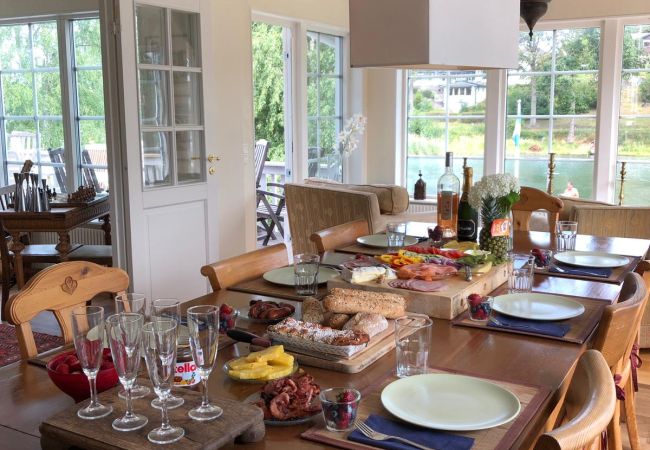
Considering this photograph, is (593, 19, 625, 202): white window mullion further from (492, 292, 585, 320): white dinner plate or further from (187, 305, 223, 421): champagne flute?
(187, 305, 223, 421): champagne flute

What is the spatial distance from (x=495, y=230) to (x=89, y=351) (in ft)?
5.31

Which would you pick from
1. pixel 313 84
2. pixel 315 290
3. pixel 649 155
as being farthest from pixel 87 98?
pixel 649 155

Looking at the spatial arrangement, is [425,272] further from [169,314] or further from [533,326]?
[169,314]

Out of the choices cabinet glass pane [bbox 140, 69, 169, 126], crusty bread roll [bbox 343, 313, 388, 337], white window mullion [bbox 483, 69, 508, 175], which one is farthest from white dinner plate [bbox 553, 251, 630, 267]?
white window mullion [bbox 483, 69, 508, 175]

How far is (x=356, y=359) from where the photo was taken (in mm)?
1558

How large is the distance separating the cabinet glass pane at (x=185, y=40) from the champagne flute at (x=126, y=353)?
344 centimetres

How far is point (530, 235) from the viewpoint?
3.26 m

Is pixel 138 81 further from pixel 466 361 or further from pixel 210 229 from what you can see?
pixel 466 361

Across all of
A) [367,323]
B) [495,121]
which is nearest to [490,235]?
[367,323]

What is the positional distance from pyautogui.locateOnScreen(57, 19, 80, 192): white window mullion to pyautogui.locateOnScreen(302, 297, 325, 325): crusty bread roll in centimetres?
482

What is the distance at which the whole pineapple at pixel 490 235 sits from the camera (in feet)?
8.05

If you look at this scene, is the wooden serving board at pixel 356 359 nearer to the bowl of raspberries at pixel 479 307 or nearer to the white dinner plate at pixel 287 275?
the bowl of raspberries at pixel 479 307

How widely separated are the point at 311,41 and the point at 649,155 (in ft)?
10.7

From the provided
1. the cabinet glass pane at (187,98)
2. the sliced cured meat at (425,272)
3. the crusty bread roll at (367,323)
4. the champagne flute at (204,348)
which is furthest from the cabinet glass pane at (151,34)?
the champagne flute at (204,348)
